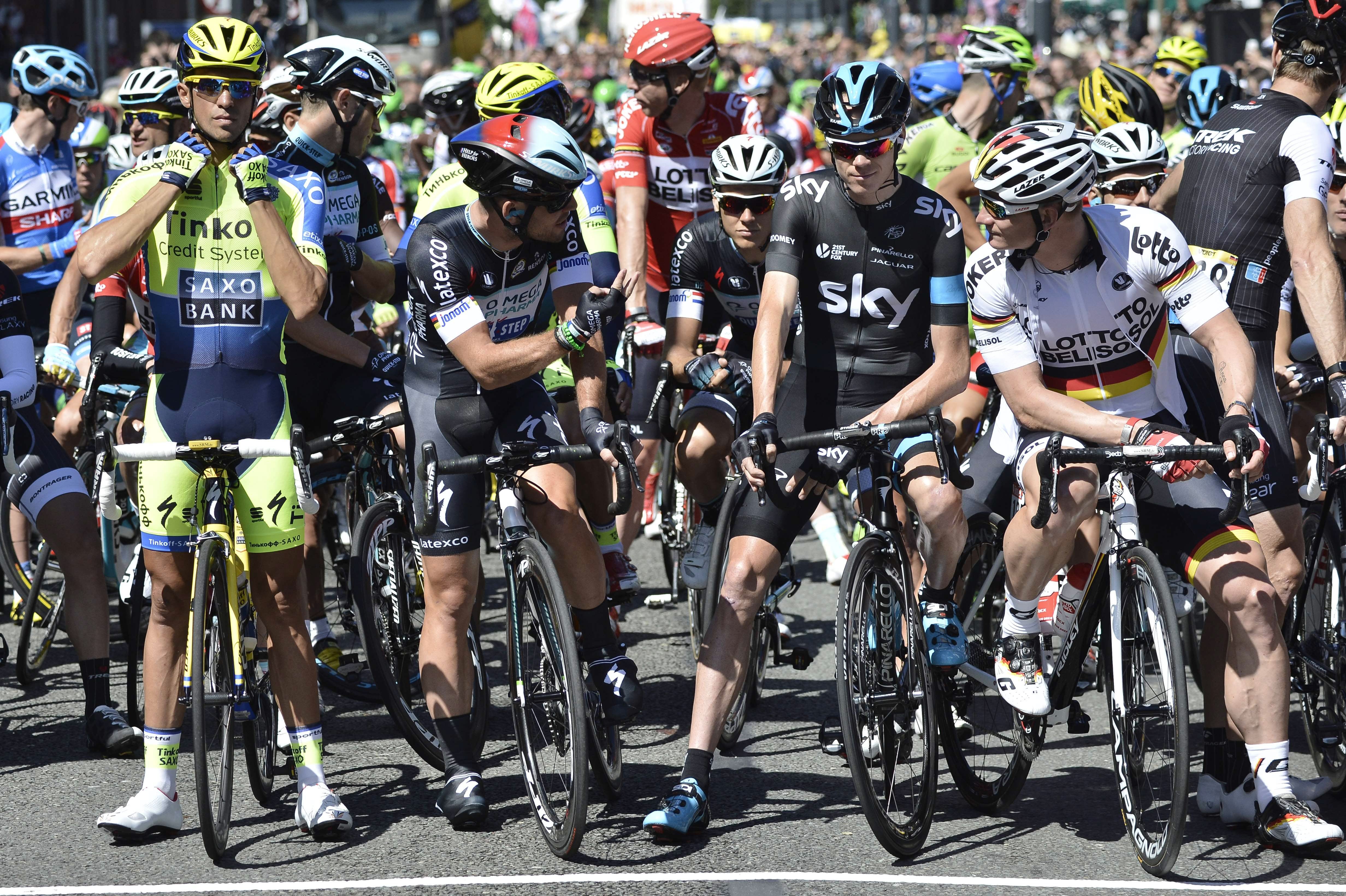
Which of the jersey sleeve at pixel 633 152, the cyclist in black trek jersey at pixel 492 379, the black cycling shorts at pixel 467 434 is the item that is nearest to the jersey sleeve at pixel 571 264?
the cyclist in black trek jersey at pixel 492 379

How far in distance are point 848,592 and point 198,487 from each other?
2121 millimetres

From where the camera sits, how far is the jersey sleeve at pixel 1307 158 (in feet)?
17.4

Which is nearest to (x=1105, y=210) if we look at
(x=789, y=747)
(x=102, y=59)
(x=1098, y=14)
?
(x=789, y=747)

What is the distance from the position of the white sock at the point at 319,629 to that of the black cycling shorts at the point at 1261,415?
3671 millimetres

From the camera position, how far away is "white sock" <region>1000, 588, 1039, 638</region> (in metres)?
4.82

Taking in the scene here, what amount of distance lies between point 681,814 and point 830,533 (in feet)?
10.4

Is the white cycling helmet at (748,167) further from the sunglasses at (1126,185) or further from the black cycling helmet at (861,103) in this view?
the sunglasses at (1126,185)

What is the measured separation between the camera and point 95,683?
602cm

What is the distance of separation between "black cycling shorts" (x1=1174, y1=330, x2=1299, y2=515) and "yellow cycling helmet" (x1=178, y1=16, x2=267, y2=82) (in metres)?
3.22

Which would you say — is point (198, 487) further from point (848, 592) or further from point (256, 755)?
point (848, 592)

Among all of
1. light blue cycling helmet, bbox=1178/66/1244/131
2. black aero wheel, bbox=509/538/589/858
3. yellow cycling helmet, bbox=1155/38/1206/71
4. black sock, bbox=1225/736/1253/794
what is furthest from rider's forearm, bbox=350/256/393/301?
yellow cycling helmet, bbox=1155/38/1206/71

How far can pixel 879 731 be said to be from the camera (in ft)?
15.6

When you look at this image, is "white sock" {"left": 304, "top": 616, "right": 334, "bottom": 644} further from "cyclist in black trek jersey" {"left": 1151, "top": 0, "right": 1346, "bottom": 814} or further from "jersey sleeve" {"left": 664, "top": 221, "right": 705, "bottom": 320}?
"cyclist in black trek jersey" {"left": 1151, "top": 0, "right": 1346, "bottom": 814}

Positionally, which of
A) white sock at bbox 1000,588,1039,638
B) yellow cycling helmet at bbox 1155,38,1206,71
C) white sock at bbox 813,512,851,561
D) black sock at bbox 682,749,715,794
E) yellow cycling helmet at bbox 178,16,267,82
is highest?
yellow cycling helmet at bbox 1155,38,1206,71
